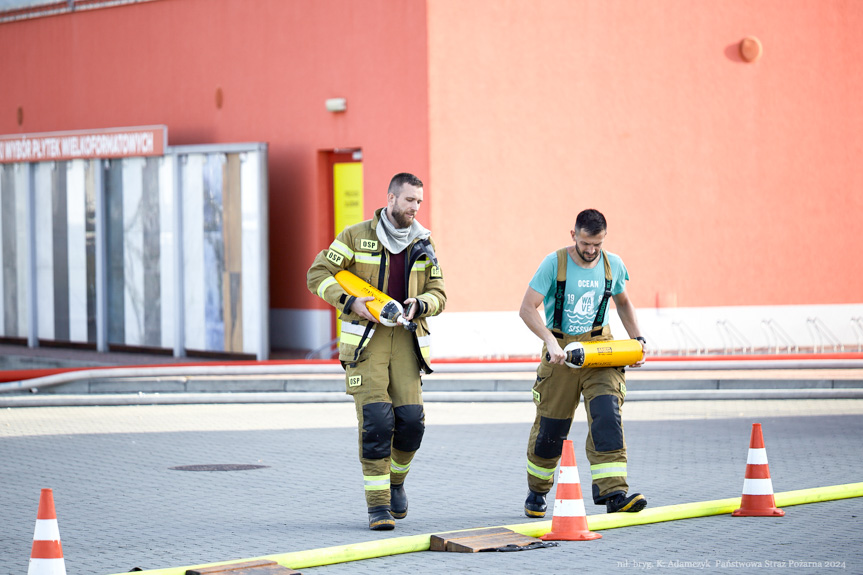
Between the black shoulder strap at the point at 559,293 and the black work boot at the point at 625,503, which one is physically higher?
the black shoulder strap at the point at 559,293

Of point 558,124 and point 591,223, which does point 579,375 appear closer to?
point 591,223

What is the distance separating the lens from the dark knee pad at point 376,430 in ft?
25.0

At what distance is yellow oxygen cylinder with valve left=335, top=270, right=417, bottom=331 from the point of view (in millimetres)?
7543

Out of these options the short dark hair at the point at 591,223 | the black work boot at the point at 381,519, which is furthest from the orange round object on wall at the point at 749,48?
the black work boot at the point at 381,519

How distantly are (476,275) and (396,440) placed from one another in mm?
9939

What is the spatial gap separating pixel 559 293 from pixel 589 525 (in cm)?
137

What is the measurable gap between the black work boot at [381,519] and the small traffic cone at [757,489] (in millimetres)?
2023

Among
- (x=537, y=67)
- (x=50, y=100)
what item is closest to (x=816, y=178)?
(x=537, y=67)

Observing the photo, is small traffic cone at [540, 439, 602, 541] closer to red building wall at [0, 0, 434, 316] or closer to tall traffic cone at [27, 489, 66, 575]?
tall traffic cone at [27, 489, 66, 575]

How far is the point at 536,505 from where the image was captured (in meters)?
7.99

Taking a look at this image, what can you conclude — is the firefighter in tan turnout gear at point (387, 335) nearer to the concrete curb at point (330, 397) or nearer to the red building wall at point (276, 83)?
the concrete curb at point (330, 397)

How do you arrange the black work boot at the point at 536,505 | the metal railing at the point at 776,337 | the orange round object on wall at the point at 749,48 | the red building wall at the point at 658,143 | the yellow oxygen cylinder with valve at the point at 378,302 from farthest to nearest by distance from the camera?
the metal railing at the point at 776,337, the orange round object on wall at the point at 749,48, the red building wall at the point at 658,143, the black work boot at the point at 536,505, the yellow oxygen cylinder with valve at the point at 378,302

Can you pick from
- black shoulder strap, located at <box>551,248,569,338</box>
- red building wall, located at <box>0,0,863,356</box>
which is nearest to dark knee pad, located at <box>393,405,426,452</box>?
black shoulder strap, located at <box>551,248,569,338</box>

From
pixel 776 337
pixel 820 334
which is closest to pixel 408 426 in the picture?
pixel 776 337
